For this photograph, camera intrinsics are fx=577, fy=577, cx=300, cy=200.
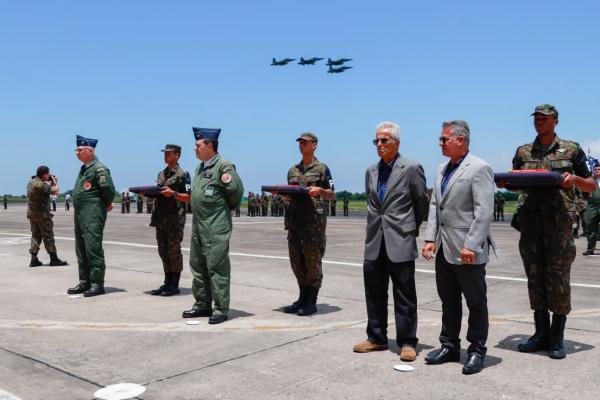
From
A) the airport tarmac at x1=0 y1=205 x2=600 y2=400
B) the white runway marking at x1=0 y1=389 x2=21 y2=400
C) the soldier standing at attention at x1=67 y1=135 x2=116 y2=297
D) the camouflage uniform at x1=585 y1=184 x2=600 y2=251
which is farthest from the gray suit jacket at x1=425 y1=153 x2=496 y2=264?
the camouflage uniform at x1=585 y1=184 x2=600 y2=251

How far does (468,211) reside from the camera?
14.0ft

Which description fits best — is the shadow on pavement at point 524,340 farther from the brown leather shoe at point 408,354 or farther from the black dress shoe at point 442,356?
the brown leather shoe at point 408,354

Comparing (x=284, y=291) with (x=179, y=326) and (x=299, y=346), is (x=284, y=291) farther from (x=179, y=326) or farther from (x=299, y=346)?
(x=299, y=346)

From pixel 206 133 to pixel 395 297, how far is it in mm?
2675

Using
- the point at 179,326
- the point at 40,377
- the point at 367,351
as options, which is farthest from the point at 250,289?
the point at 40,377

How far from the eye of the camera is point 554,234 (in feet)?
15.1

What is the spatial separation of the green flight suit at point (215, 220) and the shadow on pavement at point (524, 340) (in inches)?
107

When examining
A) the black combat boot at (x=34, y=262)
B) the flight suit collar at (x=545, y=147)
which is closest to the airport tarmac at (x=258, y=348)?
the flight suit collar at (x=545, y=147)

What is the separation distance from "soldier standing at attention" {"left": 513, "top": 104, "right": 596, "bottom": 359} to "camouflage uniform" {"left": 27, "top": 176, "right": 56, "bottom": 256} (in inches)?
359

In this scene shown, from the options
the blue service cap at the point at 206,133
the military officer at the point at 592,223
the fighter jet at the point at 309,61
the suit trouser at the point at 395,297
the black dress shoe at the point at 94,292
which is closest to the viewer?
the suit trouser at the point at 395,297

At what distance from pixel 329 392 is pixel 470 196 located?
68.3 inches

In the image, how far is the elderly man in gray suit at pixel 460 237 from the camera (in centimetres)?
420

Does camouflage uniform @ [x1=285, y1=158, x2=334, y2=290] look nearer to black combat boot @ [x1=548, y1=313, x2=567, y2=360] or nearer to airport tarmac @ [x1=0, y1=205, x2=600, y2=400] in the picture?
airport tarmac @ [x1=0, y1=205, x2=600, y2=400]

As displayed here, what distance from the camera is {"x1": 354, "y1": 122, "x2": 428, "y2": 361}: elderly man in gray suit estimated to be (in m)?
4.64
